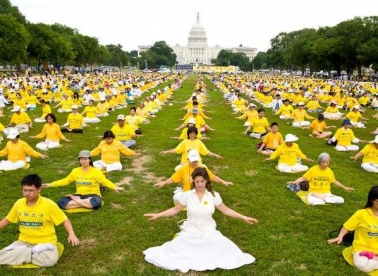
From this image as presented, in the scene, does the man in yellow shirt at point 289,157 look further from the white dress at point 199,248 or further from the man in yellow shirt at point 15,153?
the man in yellow shirt at point 15,153

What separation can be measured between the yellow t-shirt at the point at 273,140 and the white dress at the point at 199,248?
5794mm

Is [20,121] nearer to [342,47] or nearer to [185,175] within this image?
[185,175]

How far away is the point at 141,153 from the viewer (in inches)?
423

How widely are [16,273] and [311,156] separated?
839cm

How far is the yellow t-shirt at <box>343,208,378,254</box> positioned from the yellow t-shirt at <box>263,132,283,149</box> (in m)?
5.55

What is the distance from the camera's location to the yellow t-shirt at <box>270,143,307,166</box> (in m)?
8.75

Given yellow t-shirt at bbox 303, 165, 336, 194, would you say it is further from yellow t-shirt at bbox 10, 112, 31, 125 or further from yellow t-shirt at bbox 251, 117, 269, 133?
yellow t-shirt at bbox 10, 112, 31, 125

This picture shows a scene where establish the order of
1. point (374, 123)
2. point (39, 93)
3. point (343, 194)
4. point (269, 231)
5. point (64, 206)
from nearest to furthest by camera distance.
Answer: point (269, 231) → point (64, 206) → point (343, 194) → point (374, 123) → point (39, 93)

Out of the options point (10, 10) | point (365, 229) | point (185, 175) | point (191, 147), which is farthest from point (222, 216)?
point (10, 10)

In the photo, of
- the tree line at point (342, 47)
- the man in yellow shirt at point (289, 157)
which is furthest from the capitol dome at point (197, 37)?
the man in yellow shirt at point (289, 157)

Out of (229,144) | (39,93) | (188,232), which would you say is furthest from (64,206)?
(39,93)

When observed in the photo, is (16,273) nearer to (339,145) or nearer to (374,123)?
(339,145)

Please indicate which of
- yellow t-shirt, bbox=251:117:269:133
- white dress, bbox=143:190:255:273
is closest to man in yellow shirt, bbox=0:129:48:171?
white dress, bbox=143:190:255:273

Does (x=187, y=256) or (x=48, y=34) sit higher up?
(x=48, y=34)
